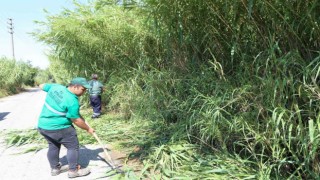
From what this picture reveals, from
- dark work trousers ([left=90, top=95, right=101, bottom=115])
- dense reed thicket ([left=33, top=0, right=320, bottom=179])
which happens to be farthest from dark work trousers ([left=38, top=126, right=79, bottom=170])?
dark work trousers ([left=90, top=95, right=101, bottom=115])

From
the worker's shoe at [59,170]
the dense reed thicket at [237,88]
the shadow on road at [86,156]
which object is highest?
the dense reed thicket at [237,88]

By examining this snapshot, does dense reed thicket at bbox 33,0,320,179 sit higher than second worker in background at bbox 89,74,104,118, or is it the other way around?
dense reed thicket at bbox 33,0,320,179

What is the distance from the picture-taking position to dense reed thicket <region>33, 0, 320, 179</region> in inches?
112

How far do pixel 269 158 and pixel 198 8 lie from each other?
179 cm

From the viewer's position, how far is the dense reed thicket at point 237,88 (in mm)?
2842

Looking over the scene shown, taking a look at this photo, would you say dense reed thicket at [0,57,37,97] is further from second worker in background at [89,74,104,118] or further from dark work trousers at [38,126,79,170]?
dark work trousers at [38,126,79,170]

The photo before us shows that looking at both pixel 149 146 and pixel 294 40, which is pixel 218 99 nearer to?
pixel 294 40

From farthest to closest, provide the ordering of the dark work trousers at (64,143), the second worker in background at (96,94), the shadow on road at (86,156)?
the second worker in background at (96,94)
the shadow on road at (86,156)
the dark work trousers at (64,143)

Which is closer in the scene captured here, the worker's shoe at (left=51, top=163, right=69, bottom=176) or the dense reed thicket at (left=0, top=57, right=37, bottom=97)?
the worker's shoe at (left=51, top=163, right=69, bottom=176)

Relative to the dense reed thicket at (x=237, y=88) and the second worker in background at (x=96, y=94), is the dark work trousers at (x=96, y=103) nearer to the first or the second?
the second worker in background at (x=96, y=94)

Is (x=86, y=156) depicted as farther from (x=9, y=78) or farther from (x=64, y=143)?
(x=9, y=78)

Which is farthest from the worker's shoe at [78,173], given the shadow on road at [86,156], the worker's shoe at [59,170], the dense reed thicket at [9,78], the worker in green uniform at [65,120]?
the dense reed thicket at [9,78]

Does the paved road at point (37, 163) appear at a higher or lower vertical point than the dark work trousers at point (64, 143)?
lower

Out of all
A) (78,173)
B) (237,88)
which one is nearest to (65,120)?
(78,173)
